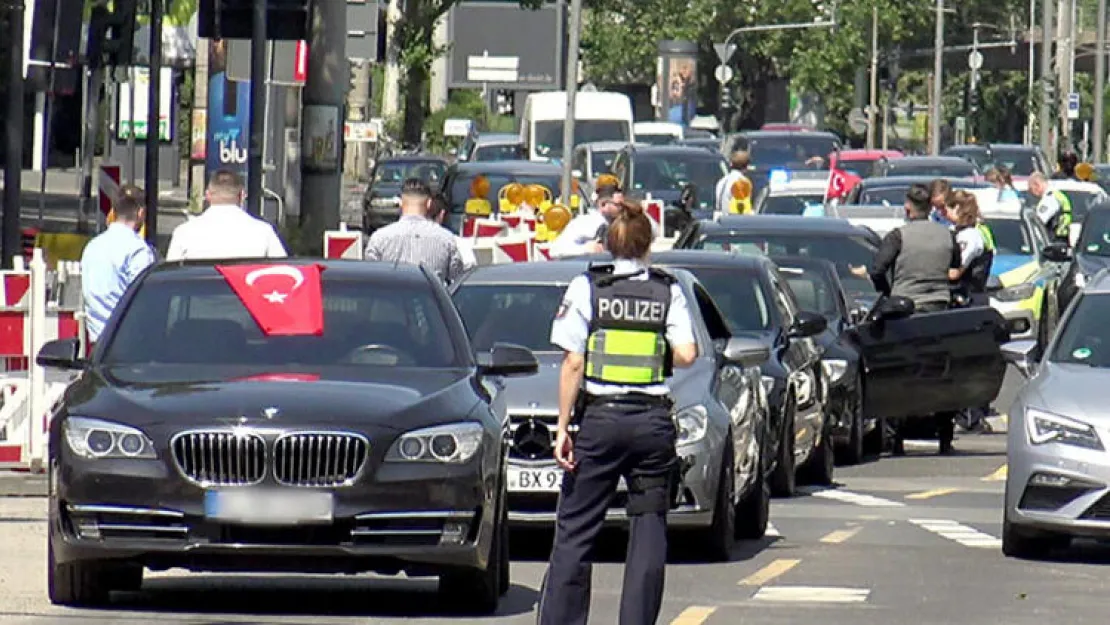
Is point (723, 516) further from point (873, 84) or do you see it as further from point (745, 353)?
point (873, 84)

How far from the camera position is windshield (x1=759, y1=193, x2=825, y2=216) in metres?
34.6

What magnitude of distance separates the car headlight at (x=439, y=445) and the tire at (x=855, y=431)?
28.9ft

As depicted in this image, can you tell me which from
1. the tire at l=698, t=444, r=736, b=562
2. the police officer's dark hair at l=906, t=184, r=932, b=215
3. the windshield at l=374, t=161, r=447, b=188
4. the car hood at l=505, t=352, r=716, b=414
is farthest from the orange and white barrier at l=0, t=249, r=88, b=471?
the windshield at l=374, t=161, r=447, b=188

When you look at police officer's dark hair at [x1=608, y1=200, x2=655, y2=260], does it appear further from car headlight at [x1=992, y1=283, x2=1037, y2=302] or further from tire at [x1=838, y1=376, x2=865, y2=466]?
car headlight at [x1=992, y1=283, x2=1037, y2=302]

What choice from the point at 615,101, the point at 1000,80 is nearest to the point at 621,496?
the point at 615,101

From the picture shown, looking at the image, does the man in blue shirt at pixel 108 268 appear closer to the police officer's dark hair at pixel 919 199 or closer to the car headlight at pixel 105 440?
the car headlight at pixel 105 440

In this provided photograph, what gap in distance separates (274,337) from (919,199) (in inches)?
432

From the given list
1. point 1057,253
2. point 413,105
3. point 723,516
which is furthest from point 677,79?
point 723,516

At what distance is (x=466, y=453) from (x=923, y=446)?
12.1 m

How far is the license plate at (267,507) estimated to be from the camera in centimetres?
1145

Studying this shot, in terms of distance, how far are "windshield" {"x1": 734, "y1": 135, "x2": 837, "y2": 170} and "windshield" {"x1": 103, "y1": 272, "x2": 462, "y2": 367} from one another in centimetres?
3541

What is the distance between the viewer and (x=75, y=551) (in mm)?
11617

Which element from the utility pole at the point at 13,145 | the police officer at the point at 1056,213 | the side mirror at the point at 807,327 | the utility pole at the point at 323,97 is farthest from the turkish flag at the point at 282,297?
the police officer at the point at 1056,213

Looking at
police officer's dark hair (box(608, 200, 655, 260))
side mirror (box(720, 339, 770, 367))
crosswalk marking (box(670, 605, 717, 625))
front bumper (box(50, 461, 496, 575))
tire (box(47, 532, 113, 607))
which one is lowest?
crosswalk marking (box(670, 605, 717, 625))
